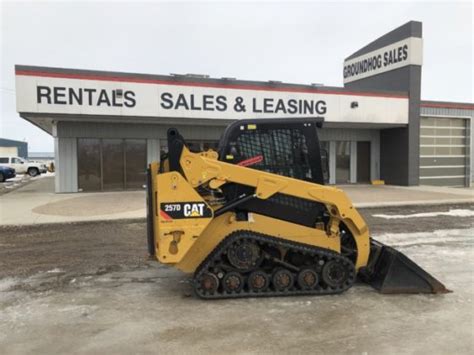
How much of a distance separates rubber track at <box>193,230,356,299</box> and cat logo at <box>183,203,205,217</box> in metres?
0.48

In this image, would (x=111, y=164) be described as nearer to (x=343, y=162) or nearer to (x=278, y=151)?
(x=343, y=162)

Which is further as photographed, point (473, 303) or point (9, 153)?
A: point (9, 153)

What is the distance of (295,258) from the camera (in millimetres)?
5414

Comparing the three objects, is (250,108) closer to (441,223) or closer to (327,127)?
(327,127)

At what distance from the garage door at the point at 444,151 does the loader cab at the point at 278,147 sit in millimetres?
20260

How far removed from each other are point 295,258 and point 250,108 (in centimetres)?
1356

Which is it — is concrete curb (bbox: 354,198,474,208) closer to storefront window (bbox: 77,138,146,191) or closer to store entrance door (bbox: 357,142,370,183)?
store entrance door (bbox: 357,142,370,183)

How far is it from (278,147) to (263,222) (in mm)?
1048

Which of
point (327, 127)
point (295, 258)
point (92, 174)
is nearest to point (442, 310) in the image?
point (295, 258)

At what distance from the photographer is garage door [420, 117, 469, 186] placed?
23562 millimetres

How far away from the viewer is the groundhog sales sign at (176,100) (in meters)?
15.4

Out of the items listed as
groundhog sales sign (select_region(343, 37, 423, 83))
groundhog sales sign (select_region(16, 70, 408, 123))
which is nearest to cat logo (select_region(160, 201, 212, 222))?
groundhog sales sign (select_region(16, 70, 408, 123))

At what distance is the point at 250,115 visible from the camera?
18297 millimetres

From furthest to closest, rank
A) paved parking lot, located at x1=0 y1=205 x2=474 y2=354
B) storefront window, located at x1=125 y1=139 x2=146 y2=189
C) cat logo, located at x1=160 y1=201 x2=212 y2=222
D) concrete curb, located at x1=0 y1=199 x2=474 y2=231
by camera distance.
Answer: storefront window, located at x1=125 y1=139 x2=146 y2=189 → concrete curb, located at x1=0 y1=199 x2=474 y2=231 → cat logo, located at x1=160 y1=201 x2=212 y2=222 → paved parking lot, located at x1=0 y1=205 x2=474 y2=354
